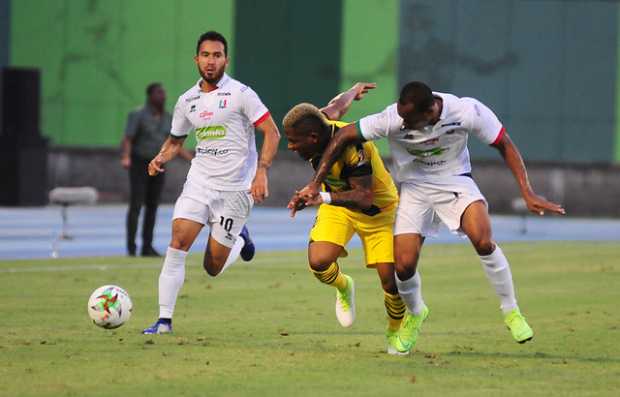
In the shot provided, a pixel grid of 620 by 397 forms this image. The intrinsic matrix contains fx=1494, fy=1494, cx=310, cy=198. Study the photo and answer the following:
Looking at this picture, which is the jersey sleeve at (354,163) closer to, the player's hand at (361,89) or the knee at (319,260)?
the knee at (319,260)

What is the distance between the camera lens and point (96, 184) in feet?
122

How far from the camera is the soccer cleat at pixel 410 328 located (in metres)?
11.1

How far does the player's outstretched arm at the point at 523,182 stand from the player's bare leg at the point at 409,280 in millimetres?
866

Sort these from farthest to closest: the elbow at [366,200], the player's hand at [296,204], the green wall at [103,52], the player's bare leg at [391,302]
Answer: the green wall at [103,52] < the player's bare leg at [391,302] < the elbow at [366,200] < the player's hand at [296,204]

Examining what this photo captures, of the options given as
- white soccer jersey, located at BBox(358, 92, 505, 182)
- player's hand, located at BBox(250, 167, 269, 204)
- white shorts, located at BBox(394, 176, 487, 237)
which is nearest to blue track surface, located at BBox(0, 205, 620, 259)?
player's hand, located at BBox(250, 167, 269, 204)

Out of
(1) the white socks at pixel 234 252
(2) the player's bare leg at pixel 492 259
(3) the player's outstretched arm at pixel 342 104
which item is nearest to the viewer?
(2) the player's bare leg at pixel 492 259

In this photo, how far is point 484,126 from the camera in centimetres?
1084

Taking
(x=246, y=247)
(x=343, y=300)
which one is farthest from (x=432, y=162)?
(x=246, y=247)

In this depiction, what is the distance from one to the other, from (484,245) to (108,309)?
3055mm

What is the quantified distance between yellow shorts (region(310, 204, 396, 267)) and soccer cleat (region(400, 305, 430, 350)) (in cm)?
48

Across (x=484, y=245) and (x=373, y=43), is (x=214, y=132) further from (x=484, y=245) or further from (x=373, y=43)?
(x=373, y=43)

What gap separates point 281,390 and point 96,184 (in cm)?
2851

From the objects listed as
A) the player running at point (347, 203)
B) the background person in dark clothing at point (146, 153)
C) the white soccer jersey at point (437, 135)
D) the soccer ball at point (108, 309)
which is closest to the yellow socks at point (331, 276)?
the player running at point (347, 203)

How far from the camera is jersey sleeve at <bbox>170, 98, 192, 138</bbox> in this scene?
1255 centimetres
